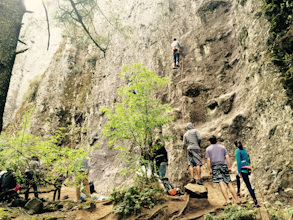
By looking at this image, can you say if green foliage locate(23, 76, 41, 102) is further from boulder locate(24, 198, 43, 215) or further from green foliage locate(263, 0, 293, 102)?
green foliage locate(263, 0, 293, 102)

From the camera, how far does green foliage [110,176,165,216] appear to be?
494cm

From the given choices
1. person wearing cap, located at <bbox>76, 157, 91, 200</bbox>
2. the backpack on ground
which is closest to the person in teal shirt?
the backpack on ground

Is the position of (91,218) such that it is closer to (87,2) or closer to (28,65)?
(87,2)

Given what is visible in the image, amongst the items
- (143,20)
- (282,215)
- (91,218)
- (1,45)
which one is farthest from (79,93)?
(282,215)

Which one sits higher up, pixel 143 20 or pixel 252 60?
pixel 143 20

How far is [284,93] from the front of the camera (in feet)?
16.7

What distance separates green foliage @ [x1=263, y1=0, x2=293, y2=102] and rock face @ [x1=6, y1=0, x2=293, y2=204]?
0.96 ft

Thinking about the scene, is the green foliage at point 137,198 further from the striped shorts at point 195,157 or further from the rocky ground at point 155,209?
the striped shorts at point 195,157

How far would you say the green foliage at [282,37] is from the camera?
5014 mm

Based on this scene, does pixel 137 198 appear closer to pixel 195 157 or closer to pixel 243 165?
pixel 195 157

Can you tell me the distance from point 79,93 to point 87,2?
675 inches

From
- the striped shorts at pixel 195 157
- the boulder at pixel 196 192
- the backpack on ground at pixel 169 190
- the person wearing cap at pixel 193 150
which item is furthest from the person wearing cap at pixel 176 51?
the boulder at pixel 196 192

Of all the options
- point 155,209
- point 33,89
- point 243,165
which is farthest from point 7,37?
point 33,89

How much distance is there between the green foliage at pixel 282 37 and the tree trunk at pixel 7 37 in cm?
632
